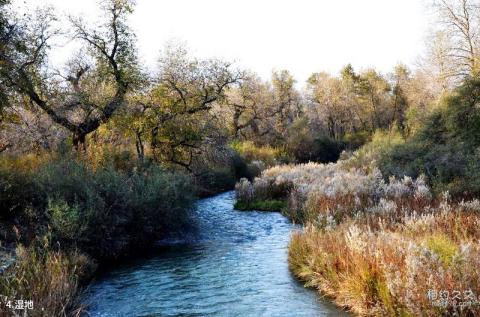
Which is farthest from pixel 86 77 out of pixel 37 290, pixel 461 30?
pixel 461 30

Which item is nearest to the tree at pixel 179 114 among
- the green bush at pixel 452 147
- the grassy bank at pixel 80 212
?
the grassy bank at pixel 80 212

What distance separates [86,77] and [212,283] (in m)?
12.7

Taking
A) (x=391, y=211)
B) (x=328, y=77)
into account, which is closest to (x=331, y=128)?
(x=328, y=77)

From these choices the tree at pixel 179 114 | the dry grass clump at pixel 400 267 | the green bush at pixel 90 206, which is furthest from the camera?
the tree at pixel 179 114

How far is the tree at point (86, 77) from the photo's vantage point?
16.8m

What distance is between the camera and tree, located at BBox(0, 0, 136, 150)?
55.1 feet

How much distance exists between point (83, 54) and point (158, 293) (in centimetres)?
1341

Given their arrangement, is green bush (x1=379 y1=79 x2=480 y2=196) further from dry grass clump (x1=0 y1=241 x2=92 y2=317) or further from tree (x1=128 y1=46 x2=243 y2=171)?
dry grass clump (x1=0 y1=241 x2=92 y2=317)

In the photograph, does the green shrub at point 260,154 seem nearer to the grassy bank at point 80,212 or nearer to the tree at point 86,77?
the tree at point 86,77

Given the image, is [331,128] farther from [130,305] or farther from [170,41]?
[130,305]

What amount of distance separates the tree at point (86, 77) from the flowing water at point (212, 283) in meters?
7.18

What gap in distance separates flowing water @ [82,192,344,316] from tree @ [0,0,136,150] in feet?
23.6

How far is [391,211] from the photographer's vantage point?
35.2 feet

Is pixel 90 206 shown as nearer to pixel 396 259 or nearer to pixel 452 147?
pixel 396 259
